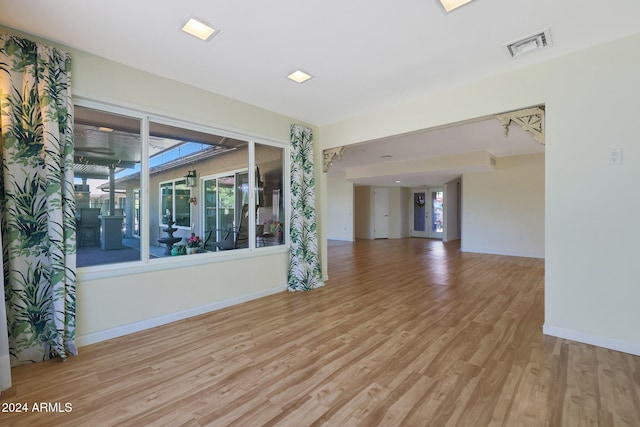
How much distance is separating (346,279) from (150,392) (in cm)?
336

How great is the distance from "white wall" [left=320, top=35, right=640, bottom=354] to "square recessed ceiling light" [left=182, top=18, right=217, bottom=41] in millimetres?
2838

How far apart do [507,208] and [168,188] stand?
25.4 feet

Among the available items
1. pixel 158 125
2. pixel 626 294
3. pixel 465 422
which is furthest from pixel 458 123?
pixel 158 125

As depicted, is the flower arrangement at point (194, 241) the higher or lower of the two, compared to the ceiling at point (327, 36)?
lower

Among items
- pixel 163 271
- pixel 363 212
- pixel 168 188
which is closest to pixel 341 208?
pixel 363 212

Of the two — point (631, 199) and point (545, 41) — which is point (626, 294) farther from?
point (545, 41)

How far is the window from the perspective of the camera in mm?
2654

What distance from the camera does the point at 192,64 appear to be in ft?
8.73

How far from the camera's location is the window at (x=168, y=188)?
2654 mm

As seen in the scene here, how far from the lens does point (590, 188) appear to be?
2412 millimetres

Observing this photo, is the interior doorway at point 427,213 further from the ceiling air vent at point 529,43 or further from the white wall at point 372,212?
the ceiling air vent at point 529,43

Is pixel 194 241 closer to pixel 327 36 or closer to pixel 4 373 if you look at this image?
pixel 4 373

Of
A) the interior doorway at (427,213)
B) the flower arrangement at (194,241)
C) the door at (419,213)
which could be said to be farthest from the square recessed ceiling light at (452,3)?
the door at (419,213)

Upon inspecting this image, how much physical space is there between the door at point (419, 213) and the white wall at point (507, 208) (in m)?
3.54
